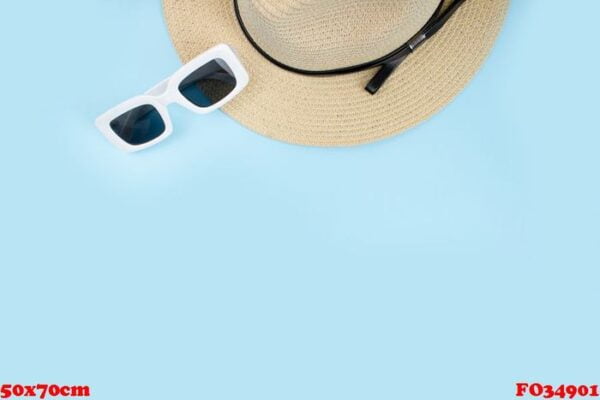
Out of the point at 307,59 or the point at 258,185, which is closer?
the point at 307,59

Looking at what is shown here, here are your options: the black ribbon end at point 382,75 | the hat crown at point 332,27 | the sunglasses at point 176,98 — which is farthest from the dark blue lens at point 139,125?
the black ribbon end at point 382,75

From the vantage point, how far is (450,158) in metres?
0.78

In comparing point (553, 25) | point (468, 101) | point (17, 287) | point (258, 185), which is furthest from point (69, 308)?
point (553, 25)

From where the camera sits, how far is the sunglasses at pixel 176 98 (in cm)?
67

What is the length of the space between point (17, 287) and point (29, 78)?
291 millimetres

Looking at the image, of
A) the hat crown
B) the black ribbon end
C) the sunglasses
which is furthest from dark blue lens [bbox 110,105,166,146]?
the black ribbon end

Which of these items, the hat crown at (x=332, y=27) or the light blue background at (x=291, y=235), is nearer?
the hat crown at (x=332, y=27)

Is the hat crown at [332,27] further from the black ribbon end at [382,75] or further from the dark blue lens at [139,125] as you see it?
the dark blue lens at [139,125]

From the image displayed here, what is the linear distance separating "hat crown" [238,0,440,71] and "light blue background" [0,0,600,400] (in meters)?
0.16

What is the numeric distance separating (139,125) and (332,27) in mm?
280

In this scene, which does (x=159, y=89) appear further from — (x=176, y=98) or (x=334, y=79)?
(x=334, y=79)

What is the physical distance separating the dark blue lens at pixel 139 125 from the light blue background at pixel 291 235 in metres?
0.05

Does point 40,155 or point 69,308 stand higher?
point 40,155

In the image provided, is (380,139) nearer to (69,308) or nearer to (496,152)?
(496,152)
